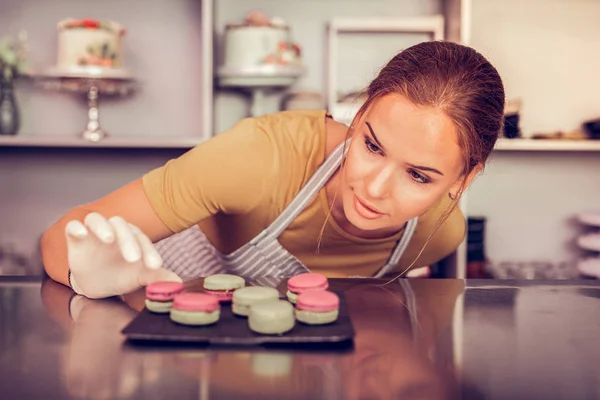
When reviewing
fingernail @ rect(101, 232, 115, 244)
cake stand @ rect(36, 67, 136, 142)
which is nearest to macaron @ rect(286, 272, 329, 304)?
fingernail @ rect(101, 232, 115, 244)

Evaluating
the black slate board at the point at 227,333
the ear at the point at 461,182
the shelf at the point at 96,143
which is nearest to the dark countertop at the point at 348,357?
the black slate board at the point at 227,333

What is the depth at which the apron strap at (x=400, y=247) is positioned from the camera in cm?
136

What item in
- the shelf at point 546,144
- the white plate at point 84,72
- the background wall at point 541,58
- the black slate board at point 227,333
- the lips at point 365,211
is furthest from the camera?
the background wall at point 541,58

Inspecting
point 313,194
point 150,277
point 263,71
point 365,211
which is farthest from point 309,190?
point 263,71

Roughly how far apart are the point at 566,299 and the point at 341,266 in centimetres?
61

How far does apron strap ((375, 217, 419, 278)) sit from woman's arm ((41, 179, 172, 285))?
491 mm

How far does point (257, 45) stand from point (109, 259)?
5.32 feet

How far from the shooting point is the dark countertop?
1.77 feet

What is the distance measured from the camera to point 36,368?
58 cm

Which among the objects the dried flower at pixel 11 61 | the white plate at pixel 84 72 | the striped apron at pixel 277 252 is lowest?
the striped apron at pixel 277 252

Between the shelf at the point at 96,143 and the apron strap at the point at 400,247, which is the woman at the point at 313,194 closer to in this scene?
the apron strap at the point at 400,247

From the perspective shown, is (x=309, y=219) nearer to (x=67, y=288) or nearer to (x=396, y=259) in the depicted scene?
(x=396, y=259)

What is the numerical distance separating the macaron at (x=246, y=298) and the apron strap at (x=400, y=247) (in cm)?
65

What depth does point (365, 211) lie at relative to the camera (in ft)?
3.55
